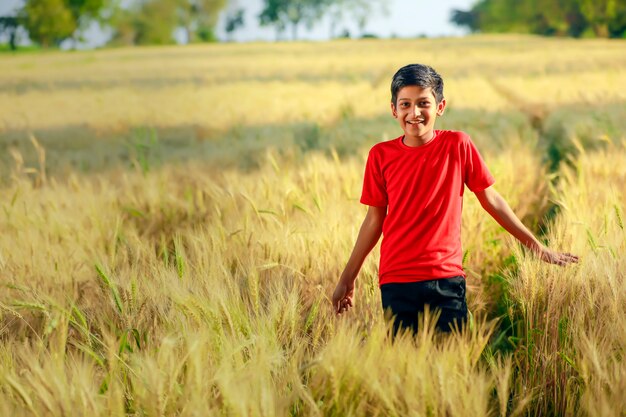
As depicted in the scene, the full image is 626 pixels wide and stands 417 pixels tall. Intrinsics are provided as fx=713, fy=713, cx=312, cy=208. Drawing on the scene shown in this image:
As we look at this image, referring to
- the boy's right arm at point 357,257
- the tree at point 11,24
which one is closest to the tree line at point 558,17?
the tree at point 11,24

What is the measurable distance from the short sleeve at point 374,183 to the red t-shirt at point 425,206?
0.04m

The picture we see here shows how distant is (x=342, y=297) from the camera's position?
1.88 meters

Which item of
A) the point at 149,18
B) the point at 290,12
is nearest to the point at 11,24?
the point at 149,18

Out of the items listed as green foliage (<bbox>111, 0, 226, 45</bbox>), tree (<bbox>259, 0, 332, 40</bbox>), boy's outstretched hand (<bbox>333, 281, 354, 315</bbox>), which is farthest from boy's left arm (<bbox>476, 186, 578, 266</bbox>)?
tree (<bbox>259, 0, 332, 40</bbox>)

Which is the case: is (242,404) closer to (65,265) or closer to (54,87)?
(65,265)

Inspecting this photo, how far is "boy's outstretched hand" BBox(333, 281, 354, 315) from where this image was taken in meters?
1.86

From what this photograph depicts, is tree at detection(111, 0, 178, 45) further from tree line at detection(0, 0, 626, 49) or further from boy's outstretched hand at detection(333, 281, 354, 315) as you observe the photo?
boy's outstretched hand at detection(333, 281, 354, 315)

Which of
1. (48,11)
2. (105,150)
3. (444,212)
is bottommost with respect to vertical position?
(105,150)

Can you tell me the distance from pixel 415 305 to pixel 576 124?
4.00 meters

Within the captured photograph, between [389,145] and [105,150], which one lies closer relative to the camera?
[389,145]

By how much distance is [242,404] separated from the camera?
1.14 m

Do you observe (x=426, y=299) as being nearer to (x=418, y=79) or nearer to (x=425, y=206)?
(x=425, y=206)

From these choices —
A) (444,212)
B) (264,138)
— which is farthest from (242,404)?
(264,138)

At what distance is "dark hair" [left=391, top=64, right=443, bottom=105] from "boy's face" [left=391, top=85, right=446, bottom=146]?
1 cm
